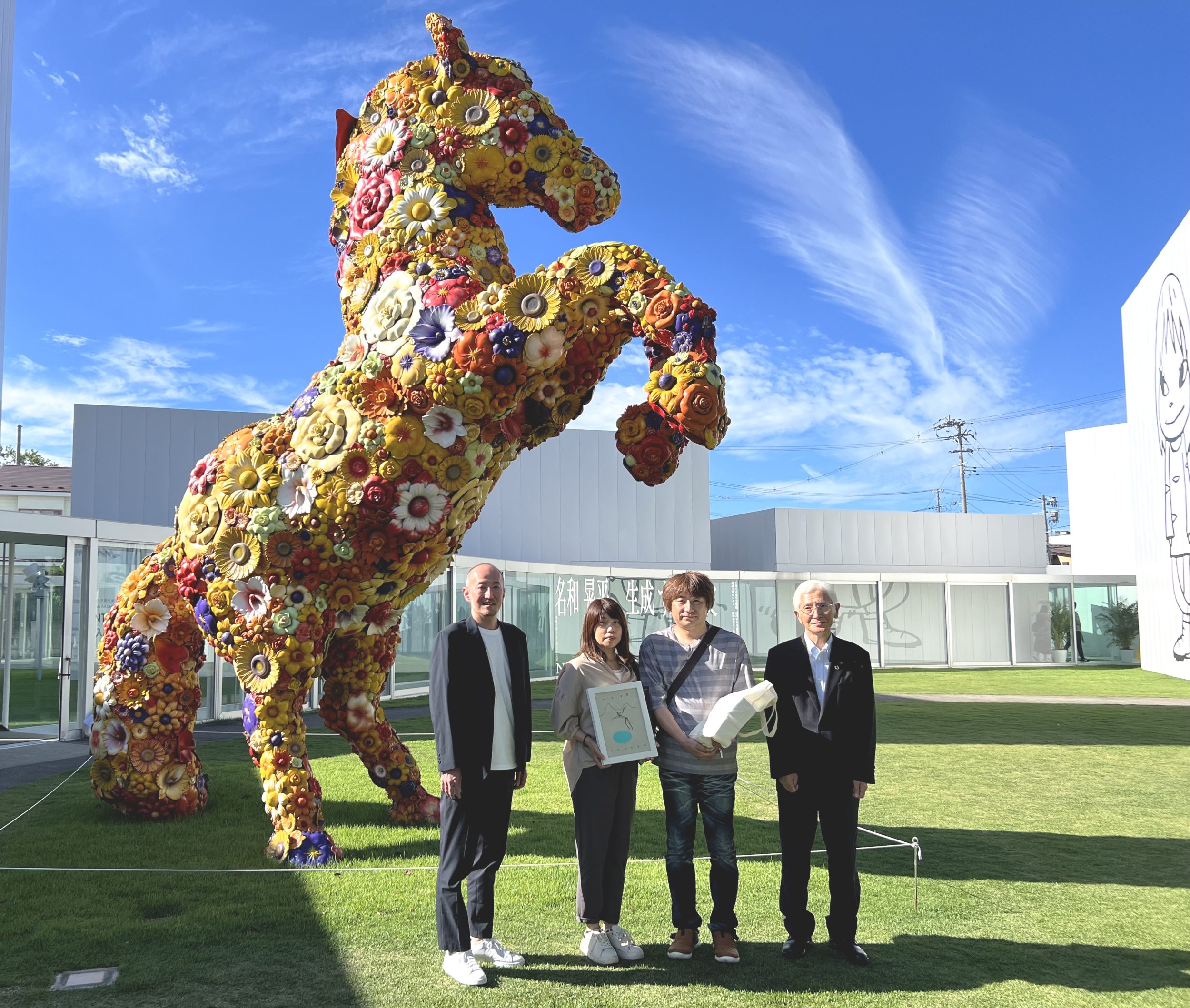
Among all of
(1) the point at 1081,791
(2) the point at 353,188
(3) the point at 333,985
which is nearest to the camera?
(3) the point at 333,985

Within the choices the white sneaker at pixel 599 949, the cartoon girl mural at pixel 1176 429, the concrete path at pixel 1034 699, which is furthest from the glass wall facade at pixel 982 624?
the white sneaker at pixel 599 949

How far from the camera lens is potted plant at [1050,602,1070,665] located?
23.5 m

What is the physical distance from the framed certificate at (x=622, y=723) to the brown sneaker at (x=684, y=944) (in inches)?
25.9

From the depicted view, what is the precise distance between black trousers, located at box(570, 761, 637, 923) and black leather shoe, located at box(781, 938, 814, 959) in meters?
0.62

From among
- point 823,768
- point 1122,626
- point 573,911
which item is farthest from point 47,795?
point 1122,626

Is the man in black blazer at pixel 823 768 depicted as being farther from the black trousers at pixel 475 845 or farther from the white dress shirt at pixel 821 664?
the black trousers at pixel 475 845

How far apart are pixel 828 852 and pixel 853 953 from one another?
1.16 feet

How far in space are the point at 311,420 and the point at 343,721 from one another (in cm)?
169

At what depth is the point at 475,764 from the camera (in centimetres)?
337

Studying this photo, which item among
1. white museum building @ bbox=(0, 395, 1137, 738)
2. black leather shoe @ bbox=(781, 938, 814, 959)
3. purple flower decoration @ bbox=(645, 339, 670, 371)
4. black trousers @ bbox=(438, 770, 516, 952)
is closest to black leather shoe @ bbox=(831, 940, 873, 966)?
black leather shoe @ bbox=(781, 938, 814, 959)

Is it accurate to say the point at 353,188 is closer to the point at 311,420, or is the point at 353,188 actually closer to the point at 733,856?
the point at 311,420

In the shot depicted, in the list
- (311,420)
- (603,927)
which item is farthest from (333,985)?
(311,420)

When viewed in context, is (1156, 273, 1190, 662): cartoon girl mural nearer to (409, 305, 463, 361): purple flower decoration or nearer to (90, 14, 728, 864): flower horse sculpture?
(90, 14, 728, 864): flower horse sculpture

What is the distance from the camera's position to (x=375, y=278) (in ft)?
14.8
